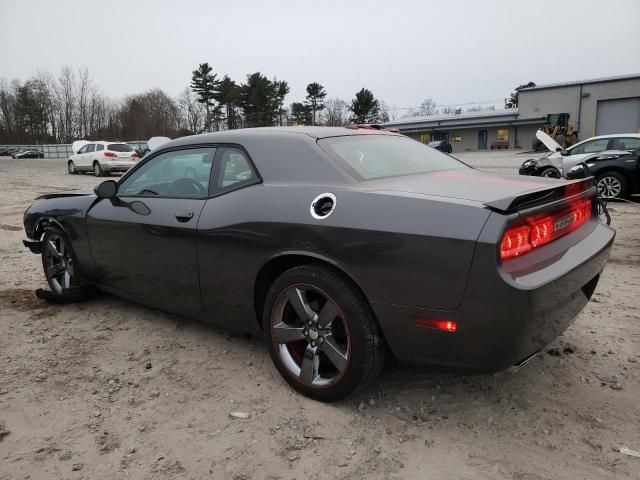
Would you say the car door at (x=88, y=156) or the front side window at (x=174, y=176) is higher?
the car door at (x=88, y=156)

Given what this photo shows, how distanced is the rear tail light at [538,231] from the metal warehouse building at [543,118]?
43.5 m

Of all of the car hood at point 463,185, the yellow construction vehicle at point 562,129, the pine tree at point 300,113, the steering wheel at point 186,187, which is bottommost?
the steering wheel at point 186,187

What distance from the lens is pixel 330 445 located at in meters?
2.32

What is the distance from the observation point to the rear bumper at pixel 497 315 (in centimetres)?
200

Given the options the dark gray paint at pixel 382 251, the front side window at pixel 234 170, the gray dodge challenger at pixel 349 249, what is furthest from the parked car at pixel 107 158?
the front side window at pixel 234 170

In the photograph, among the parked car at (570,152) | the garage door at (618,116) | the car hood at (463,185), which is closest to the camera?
the car hood at (463,185)

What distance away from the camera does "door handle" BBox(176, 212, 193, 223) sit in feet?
10.2

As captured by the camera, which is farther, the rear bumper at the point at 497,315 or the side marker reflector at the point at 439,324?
the side marker reflector at the point at 439,324

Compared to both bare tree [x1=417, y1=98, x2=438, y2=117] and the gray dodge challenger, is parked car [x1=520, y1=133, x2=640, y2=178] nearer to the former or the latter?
the gray dodge challenger

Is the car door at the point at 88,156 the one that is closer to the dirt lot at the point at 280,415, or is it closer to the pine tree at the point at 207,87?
the dirt lot at the point at 280,415

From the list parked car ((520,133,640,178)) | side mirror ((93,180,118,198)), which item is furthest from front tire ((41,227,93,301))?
parked car ((520,133,640,178))

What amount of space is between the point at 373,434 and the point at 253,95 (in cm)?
5395

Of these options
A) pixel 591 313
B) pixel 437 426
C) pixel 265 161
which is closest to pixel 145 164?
pixel 265 161

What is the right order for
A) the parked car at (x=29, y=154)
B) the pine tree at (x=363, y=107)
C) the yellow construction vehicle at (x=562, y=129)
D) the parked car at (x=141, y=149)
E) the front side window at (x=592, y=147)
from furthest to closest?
the pine tree at (x=363, y=107) < the parked car at (x=29, y=154) < the yellow construction vehicle at (x=562, y=129) < the parked car at (x=141, y=149) < the front side window at (x=592, y=147)
